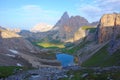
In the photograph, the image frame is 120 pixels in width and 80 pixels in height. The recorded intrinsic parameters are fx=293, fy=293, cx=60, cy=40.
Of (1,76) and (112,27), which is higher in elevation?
(112,27)

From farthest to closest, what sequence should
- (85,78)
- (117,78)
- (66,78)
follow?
1. (66,78)
2. (85,78)
3. (117,78)

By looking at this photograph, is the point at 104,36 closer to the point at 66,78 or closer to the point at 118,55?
the point at 118,55

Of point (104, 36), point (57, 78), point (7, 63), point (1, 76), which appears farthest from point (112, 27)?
point (57, 78)

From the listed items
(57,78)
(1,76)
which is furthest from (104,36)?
(57,78)

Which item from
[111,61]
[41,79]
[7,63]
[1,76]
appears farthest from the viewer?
[7,63]

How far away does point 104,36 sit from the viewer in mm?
188750

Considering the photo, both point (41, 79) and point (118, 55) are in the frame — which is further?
point (118, 55)

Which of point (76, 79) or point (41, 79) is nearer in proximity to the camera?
point (76, 79)

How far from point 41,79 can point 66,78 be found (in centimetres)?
711

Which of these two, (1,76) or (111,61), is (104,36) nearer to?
(111,61)

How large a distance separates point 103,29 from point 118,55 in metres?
104

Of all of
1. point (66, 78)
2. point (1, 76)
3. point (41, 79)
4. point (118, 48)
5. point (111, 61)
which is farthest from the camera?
point (118, 48)

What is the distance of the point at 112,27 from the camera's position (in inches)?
7451

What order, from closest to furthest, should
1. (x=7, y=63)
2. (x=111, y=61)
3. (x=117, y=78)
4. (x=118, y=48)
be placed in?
1. (x=117, y=78)
2. (x=111, y=61)
3. (x=118, y=48)
4. (x=7, y=63)
